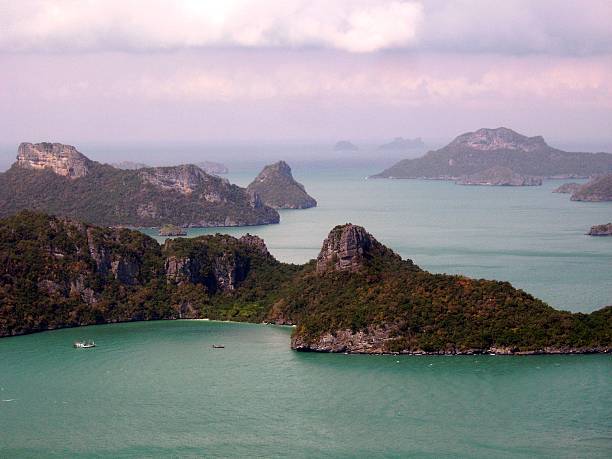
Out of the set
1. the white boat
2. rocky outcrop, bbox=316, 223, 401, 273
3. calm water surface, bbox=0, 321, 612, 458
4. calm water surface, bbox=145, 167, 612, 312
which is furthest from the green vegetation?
calm water surface, bbox=0, 321, 612, 458

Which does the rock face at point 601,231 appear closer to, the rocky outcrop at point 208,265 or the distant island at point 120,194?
the distant island at point 120,194

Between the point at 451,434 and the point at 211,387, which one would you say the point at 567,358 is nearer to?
the point at 451,434

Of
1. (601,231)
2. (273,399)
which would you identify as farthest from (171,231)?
(273,399)

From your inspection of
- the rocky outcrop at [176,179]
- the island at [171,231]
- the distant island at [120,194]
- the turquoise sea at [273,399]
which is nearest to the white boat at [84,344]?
the turquoise sea at [273,399]

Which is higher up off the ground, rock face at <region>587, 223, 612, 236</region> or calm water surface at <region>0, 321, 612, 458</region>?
rock face at <region>587, 223, 612, 236</region>

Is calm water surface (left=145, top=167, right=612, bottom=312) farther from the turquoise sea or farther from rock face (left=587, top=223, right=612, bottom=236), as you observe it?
the turquoise sea

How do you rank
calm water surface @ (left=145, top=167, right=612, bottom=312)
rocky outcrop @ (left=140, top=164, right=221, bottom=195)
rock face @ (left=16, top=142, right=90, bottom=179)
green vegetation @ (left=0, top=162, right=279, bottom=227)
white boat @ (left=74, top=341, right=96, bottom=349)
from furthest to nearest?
1. rocky outcrop @ (left=140, top=164, right=221, bottom=195)
2. rock face @ (left=16, top=142, right=90, bottom=179)
3. green vegetation @ (left=0, top=162, right=279, bottom=227)
4. calm water surface @ (left=145, top=167, right=612, bottom=312)
5. white boat @ (left=74, top=341, right=96, bottom=349)

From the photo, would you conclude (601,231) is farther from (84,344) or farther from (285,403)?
(285,403)
